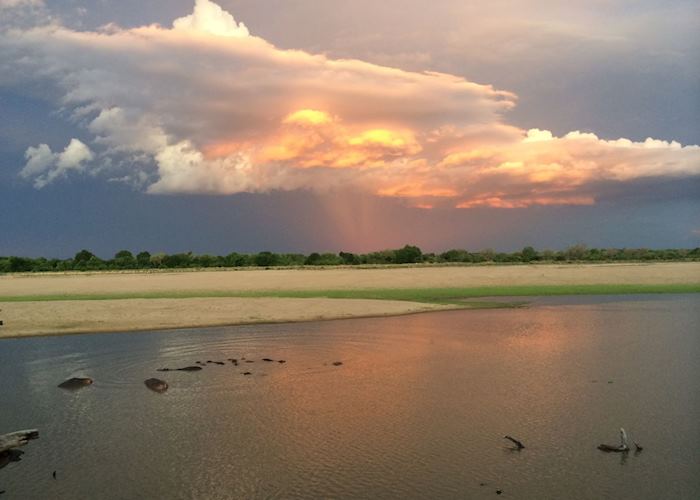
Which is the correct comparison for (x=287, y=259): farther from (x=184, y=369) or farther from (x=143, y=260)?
(x=184, y=369)

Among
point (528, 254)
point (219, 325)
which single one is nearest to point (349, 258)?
point (528, 254)

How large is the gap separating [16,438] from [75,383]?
7.01m

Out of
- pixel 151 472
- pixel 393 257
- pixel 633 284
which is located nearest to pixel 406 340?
pixel 151 472

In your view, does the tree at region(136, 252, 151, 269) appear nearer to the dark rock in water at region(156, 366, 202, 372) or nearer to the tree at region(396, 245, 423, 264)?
the tree at region(396, 245, 423, 264)

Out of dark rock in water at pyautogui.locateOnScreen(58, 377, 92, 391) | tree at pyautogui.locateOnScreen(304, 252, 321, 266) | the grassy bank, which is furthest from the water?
tree at pyautogui.locateOnScreen(304, 252, 321, 266)

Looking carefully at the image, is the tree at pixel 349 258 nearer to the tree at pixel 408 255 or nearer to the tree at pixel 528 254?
the tree at pixel 408 255

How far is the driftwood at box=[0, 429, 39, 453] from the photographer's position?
14.5 m

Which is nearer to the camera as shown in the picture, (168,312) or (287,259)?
(168,312)

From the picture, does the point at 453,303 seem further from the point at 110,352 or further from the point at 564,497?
the point at 564,497

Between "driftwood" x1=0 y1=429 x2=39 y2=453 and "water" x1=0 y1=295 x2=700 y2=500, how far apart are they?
12.1 inches

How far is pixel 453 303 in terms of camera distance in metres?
46.8

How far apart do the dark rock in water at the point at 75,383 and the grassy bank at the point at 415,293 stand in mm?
29989

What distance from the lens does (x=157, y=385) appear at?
2105 cm

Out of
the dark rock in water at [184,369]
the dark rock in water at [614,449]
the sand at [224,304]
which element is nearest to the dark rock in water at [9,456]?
the dark rock in water at [184,369]
